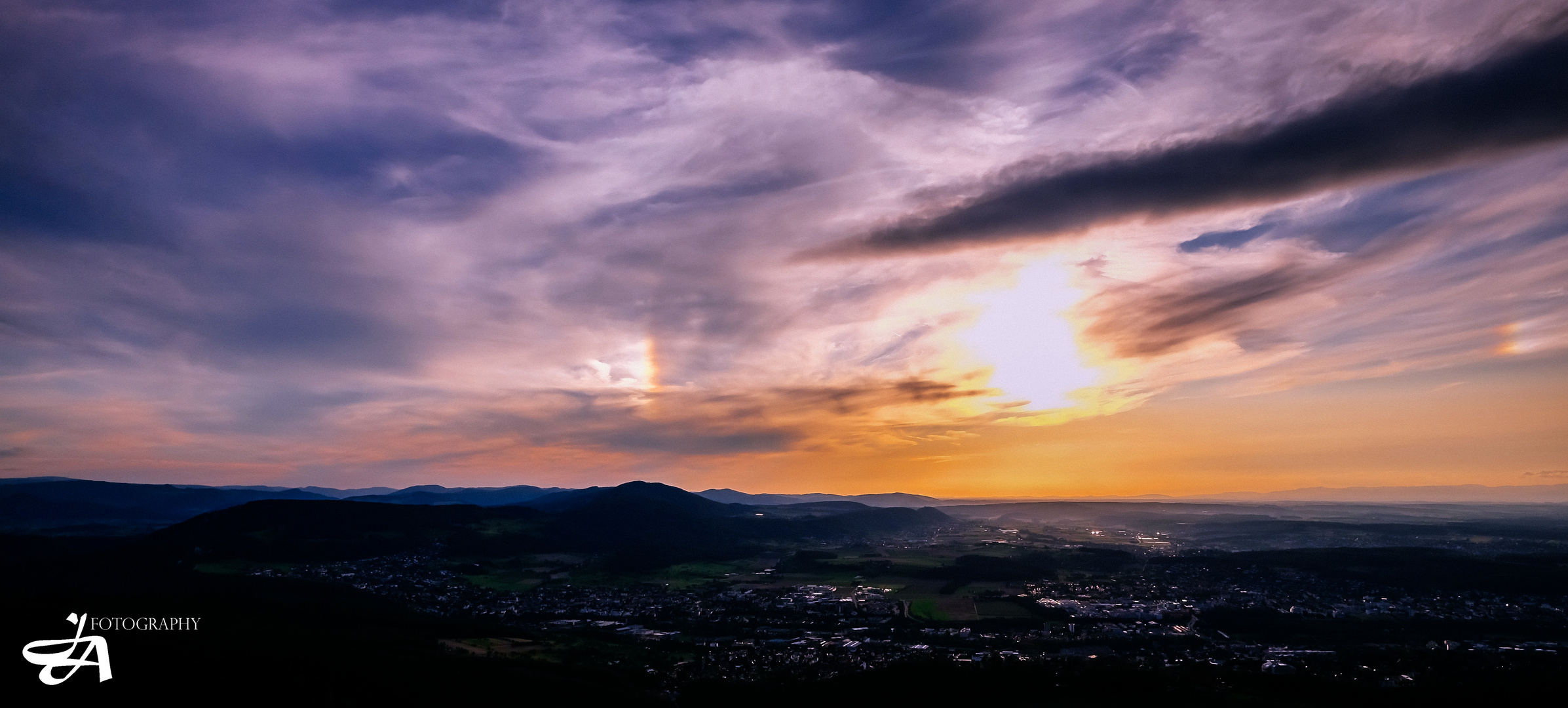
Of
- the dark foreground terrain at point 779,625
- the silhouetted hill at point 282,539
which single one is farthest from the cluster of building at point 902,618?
the silhouetted hill at point 282,539

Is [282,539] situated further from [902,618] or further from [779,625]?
[902,618]

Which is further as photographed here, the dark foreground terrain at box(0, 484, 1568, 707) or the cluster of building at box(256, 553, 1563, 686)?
the cluster of building at box(256, 553, 1563, 686)

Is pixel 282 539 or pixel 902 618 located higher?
pixel 282 539

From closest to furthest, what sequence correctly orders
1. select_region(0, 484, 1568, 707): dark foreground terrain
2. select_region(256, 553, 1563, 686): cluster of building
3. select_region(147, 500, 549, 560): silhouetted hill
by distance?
select_region(0, 484, 1568, 707): dark foreground terrain, select_region(256, 553, 1563, 686): cluster of building, select_region(147, 500, 549, 560): silhouetted hill

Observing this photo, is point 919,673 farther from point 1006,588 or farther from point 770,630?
point 1006,588

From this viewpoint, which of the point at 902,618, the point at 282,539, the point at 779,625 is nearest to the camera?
the point at 779,625

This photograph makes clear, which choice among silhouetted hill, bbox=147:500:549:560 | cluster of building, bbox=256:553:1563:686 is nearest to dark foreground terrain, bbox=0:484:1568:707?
cluster of building, bbox=256:553:1563:686

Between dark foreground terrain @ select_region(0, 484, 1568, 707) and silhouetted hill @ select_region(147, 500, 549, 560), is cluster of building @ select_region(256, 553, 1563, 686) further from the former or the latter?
silhouetted hill @ select_region(147, 500, 549, 560)

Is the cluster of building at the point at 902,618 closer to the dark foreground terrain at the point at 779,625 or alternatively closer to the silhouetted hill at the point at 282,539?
the dark foreground terrain at the point at 779,625

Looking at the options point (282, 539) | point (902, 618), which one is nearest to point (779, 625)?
point (902, 618)

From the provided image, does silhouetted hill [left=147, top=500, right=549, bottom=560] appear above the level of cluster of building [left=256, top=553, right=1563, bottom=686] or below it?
above

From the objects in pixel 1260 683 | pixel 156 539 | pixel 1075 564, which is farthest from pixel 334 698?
pixel 1075 564
